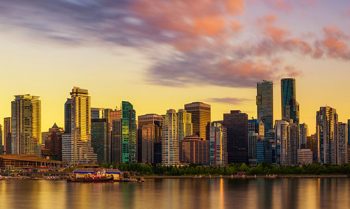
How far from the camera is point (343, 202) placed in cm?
9212

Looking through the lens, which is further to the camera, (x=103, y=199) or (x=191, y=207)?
(x=103, y=199)

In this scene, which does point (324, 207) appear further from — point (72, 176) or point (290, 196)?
point (72, 176)

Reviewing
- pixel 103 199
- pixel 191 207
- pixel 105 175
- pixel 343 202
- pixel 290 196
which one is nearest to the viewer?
pixel 191 207

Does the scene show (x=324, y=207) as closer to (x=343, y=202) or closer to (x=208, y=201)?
(x=343, y=202)

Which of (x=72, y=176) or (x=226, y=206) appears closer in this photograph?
(x=226, y=206)

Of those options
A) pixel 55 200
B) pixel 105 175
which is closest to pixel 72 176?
pixel 105 175

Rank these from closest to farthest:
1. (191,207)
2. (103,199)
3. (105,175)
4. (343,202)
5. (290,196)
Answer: (191,207) < (343,202) < (103,199) < (290,196) < (105,175)

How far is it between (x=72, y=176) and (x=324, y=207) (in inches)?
4256

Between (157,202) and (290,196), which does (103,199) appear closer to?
(157,202)

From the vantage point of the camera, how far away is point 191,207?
85000 mm

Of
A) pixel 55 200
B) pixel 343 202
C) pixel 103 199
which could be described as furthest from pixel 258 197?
pixel 55 200

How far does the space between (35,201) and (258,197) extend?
3284cm

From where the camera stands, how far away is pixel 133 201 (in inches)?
3696

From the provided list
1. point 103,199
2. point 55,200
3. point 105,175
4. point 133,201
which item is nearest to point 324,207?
point 133,201
